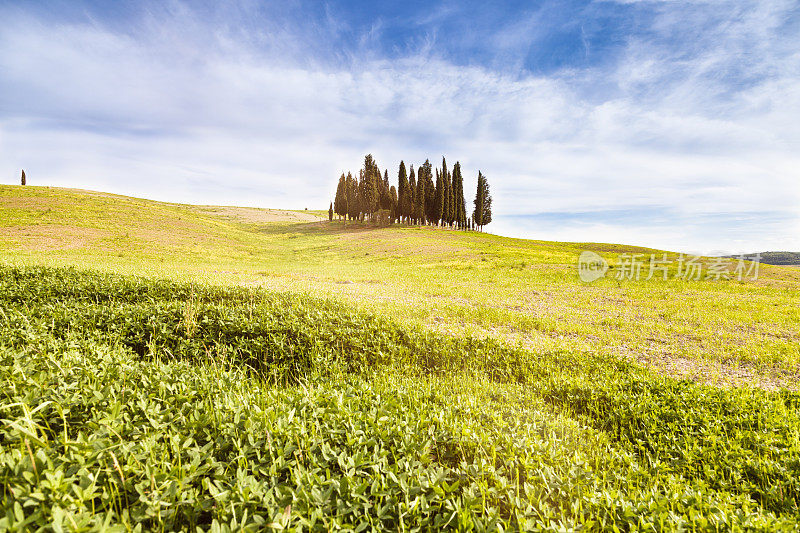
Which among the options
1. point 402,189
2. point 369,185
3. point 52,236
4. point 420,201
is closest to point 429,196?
point 420,201

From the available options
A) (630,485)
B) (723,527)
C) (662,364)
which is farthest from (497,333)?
(723,527)

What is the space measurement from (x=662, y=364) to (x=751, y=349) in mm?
3430

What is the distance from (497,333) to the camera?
9297 mm

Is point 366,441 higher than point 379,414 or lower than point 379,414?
higher

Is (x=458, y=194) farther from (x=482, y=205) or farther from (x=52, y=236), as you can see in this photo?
(x=52, y=236)

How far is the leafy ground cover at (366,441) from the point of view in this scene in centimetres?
219

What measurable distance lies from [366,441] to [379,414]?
0.72 meters

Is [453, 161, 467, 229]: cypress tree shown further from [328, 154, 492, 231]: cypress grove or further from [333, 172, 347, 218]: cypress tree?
[333, 172, 347, 218]: cypress tree

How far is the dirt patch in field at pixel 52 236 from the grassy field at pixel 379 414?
20800mm

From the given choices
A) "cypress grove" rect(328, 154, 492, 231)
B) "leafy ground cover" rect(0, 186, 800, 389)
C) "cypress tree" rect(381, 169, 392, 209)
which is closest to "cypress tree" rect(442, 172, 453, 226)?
"cypress grove" rect(328, 154, 492, 231)

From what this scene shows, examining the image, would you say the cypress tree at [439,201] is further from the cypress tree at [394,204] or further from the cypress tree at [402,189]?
the cypress tree at [394,204]

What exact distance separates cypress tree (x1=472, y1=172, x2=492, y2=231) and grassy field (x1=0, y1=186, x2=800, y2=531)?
→ 234 ft

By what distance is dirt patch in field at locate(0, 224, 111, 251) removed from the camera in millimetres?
26047

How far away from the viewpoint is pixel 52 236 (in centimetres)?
2934
